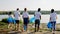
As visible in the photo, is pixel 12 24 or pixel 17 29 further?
pixel 12 24

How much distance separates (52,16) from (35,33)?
166 cm

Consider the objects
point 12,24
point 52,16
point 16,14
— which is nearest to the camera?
point 52,16

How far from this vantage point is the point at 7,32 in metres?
17.1

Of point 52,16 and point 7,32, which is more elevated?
point 52,16

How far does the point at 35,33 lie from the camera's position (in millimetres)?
16656

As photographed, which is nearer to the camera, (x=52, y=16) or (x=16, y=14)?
(x=52, y=16)

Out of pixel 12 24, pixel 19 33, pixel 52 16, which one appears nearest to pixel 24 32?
pixel 19 33

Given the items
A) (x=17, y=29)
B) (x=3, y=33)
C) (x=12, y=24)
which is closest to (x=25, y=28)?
(x=17, y=29)

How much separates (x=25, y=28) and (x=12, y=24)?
12.0 ft

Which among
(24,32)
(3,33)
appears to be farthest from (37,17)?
(3,33)

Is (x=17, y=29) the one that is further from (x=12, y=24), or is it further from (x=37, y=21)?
(x=12, y=24)

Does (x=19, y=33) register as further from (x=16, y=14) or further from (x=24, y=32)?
(x=16, y=14)

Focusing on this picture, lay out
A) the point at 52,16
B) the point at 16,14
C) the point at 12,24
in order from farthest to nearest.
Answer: the point at 12,24, the point at 16,14, the point at 52,16

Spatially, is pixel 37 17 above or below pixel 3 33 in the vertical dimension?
above
